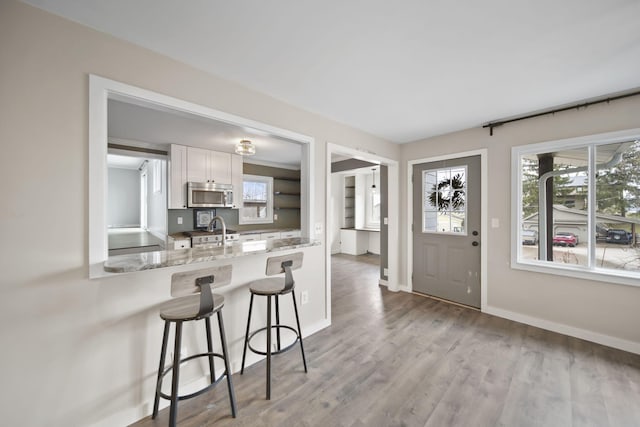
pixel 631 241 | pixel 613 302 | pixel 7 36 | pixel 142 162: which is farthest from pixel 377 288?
pixel 142 162

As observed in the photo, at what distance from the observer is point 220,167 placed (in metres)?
4.68

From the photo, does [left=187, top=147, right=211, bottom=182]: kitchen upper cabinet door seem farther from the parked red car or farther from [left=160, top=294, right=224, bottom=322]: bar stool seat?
the parked red car

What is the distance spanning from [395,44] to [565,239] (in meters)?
2.91

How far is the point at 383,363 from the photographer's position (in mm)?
2221

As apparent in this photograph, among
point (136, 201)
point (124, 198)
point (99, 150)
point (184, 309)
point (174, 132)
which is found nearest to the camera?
point (99, 150)

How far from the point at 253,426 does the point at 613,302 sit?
344 cm

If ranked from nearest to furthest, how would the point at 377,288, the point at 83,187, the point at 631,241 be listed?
the point at 83,187, the point at 631,241, the point at 377,288

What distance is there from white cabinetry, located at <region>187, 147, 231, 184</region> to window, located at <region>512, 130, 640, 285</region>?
177 inches

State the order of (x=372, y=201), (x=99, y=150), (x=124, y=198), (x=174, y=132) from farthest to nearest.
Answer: (x=372, y=201) → (x=124, y=198) → (x=174, y=132) → (x=99, y=150)

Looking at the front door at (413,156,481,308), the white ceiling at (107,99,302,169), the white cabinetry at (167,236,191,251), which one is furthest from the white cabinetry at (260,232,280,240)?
the front door at (413,156,481,308)

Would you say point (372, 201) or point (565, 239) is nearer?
point (565, 239)

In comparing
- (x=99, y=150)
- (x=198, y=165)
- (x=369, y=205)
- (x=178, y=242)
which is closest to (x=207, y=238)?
(x=178, y=242)

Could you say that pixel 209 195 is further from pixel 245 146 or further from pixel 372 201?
pixel 372 201

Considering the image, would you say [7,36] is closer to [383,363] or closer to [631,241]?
[383,363]
